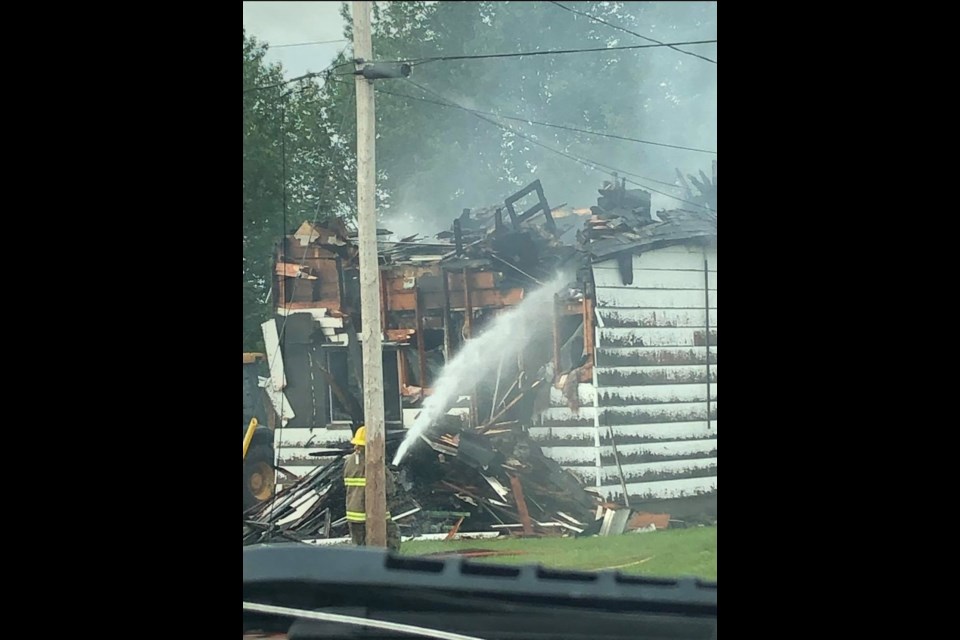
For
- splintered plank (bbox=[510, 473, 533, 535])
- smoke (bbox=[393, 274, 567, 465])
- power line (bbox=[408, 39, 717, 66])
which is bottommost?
splintered plank (bbox=[510, 473, 533, 535])

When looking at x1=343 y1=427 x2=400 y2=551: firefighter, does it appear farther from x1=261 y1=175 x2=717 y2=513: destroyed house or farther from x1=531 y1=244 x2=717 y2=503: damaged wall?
x1=531 y1=244 x2=717 y2=503: damaged wall

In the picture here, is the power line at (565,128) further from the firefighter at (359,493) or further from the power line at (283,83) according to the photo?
the firefighter at (359,493)

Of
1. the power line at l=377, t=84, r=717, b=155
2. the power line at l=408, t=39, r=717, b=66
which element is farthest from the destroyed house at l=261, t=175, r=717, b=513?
the power line at l=408, t=39, r=717, b=66

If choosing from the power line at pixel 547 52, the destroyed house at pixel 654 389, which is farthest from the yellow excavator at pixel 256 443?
the power line at pixel 547 52

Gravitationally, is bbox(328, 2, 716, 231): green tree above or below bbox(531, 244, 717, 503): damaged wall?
above

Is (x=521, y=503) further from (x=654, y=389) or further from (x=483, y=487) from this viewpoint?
(x=654, y=389)

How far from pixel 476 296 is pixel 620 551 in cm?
77

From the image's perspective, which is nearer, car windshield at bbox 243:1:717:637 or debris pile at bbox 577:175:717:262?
Result: car windshield at bbox 243:1:717:637

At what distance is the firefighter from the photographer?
208cm
